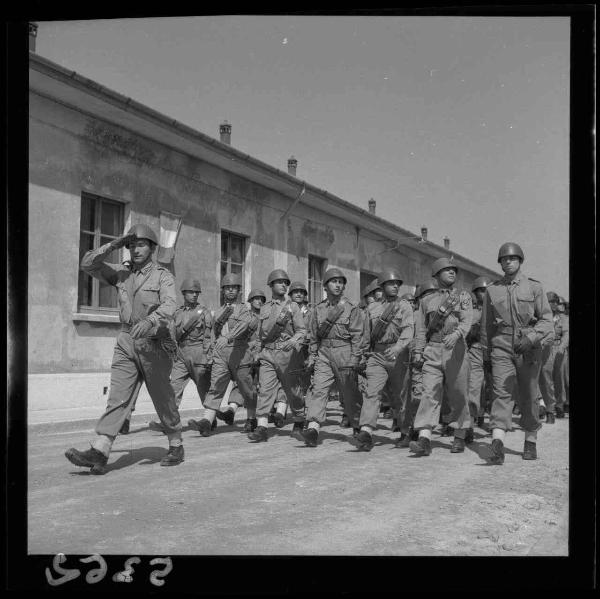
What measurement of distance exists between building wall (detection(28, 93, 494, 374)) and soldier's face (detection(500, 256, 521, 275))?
177 cm

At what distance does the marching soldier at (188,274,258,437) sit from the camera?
29.8 feet

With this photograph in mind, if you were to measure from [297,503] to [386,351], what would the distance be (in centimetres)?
324

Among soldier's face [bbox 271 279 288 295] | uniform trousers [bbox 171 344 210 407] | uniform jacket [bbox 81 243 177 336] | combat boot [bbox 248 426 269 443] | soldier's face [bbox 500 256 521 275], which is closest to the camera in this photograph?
uniform jacket [bbox 81 243 177 336]

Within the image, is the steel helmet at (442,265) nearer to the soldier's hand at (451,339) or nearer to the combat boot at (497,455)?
the soldier's hand at (451,339)

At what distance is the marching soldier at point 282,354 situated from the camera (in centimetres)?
877

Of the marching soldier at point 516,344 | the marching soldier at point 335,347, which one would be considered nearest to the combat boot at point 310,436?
the marching soldier at point 335,347

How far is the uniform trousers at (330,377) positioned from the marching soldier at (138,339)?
6.61 feet

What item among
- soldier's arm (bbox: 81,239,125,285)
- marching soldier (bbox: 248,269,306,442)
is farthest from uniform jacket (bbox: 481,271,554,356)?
soldier's arm (bbox: 81,239,125,285)

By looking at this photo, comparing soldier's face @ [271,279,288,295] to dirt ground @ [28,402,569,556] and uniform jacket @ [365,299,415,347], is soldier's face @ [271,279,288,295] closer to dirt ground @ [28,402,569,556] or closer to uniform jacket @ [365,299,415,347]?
uniform jacket @ [365,299,415,347]
